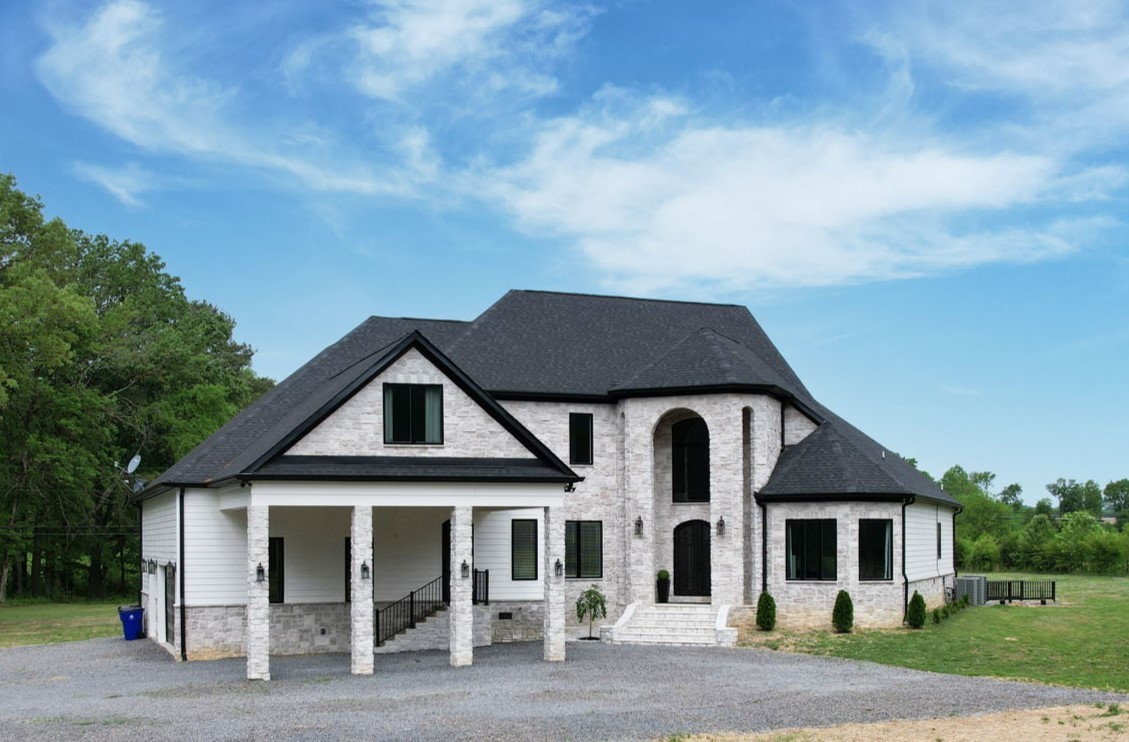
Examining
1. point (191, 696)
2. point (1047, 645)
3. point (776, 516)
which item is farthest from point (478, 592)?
point (1047, 645)

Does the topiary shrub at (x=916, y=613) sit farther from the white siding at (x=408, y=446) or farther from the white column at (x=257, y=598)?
the white column at (x=257, y=598)

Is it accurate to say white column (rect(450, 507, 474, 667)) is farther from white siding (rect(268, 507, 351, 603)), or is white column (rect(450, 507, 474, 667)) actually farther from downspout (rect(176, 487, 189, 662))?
downspout (rect(176, 487, 189, 662))

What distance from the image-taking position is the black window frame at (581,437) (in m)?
34.2

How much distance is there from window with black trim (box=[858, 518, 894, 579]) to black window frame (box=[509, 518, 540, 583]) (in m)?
9.02

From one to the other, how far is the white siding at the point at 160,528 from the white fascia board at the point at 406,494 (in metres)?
5.78

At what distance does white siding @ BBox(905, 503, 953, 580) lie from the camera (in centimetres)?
3441

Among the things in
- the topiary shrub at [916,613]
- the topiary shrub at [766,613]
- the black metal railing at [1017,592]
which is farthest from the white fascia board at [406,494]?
the black metal railing at [1017,592]

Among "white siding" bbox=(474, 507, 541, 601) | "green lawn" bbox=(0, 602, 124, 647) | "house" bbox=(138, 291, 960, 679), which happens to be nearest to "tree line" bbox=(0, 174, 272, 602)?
"green lawn" bbox=(0, 602, 124, 647)

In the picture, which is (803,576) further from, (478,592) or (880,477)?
(478,592)

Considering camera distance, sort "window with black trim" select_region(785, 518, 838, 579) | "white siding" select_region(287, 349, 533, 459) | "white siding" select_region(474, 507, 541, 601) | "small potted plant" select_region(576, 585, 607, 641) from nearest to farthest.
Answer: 1. "white siding" select_region(287, 349, 533, 459)
2. "white siding" select_region(474, 507, 541, 601)
3. "window with black trim" select_region(785, 518, 838, 579)
4. "small potted plant" select_region(576, 585, 607, 641)

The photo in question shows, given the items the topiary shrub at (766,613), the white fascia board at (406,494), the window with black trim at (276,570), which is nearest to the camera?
the white fascia board at (406,494)

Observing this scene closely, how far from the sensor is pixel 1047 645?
96.3 ft

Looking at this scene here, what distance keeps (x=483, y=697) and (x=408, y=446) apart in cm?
678

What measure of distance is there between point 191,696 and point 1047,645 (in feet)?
67.7
